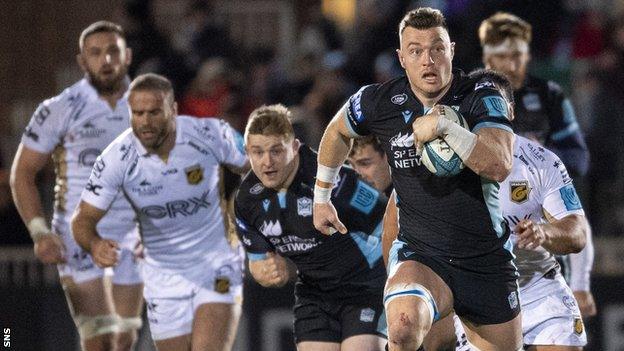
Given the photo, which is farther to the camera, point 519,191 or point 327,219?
point 519,191

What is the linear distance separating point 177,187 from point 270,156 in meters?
1.12

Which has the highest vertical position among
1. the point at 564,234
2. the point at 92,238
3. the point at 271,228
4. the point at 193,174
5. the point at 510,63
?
the point at 510,63

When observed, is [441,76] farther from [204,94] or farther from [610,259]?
[204,94]

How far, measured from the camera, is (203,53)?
14.0 m

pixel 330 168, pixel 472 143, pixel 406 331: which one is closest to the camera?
pixel 472 143

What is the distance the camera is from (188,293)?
29.1 ft

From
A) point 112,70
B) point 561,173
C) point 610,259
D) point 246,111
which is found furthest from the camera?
point 246,111

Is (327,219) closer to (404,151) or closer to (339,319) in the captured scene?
(404,151)

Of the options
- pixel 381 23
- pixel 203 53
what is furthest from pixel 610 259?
pixel 203 53

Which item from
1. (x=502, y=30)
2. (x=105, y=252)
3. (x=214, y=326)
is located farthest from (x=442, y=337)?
(x=502, y=30)

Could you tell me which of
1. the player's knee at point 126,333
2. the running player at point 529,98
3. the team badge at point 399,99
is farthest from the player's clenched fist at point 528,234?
the player's knee at point 126,333

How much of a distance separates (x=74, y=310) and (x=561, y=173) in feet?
13.4

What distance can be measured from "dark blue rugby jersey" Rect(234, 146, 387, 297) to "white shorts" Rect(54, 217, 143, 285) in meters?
1.80

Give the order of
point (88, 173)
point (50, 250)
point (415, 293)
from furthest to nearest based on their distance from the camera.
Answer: point (88, 173), point (50, 250), point (415, 293)
